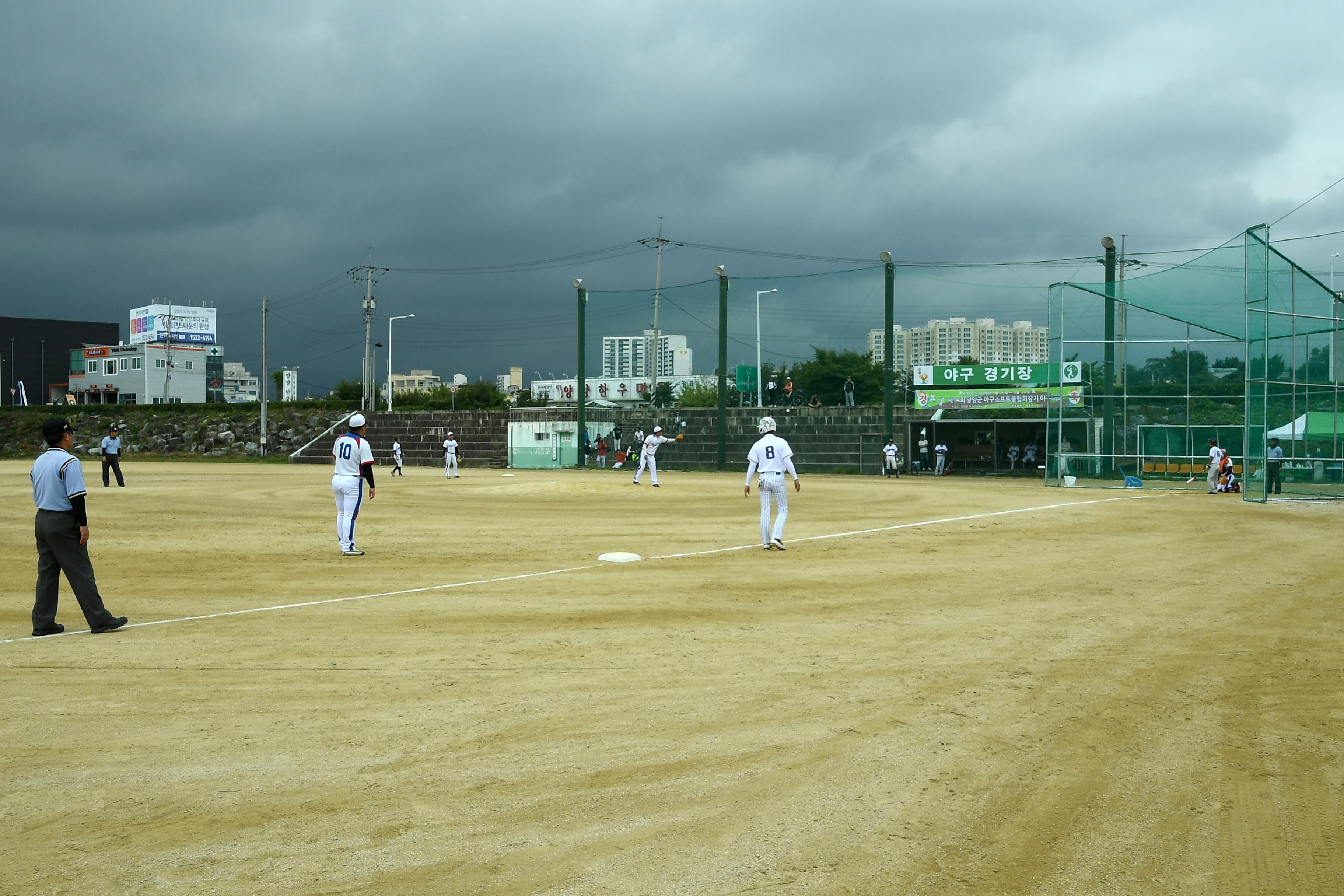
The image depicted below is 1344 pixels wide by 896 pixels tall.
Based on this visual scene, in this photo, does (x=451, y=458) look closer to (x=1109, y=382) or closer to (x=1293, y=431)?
(x=1109, y=382)

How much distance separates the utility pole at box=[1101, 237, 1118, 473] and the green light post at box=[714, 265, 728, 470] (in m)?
18.6

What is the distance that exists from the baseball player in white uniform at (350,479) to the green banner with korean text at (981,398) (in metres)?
31.6

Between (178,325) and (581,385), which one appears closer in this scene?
(581,385)

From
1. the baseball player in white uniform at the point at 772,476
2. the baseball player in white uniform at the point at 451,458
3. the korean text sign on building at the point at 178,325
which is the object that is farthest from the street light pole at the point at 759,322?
the korean text sign on building at the point at 178,325

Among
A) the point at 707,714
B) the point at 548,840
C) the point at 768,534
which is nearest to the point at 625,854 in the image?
the point at 548,840

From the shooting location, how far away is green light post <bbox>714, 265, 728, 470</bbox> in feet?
154

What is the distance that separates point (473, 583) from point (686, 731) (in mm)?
6675

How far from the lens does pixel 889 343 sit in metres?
43.2

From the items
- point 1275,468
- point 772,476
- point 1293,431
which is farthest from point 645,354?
point 772,476

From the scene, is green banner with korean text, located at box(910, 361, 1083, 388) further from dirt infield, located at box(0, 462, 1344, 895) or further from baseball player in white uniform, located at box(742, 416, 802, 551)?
dirt infield, located at box(0, 462, 1344, 895)

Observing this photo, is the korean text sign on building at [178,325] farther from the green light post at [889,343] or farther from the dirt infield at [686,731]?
the dirt infield at [686,731]

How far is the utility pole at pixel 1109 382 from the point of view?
31797 millimetres

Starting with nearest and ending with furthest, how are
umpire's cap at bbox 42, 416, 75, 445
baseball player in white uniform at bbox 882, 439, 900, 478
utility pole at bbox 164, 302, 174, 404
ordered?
umpire's cap at bbox 42, 416, 75, 445 < baseball player in white uniform at bbox 882, 439, 900, 478 < utility pole at bbox 164, 302, 174, 404

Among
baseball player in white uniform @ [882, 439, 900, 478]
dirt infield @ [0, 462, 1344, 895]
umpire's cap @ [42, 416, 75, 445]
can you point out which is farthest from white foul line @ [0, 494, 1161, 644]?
baseball player in white uniform @ [882, 439, 900, 478]
